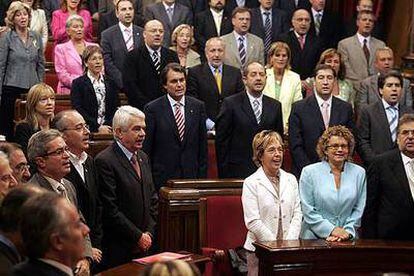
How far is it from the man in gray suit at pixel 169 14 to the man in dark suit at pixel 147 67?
1060mm

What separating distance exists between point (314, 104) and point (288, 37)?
191cm

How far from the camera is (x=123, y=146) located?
5582mm

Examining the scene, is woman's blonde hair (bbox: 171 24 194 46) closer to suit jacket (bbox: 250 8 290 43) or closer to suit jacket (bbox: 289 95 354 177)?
suit jacket (bbox: 250 8 290 43)

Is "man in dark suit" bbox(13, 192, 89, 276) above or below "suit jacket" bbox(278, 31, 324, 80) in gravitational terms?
below

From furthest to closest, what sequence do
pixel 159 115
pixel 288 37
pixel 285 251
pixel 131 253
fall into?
pixel 288 37 < pixel 159 115 < pixel 131 253 < pixel 285 251

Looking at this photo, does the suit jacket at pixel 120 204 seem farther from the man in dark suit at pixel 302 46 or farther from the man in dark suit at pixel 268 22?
the man in dark suit at pixel 268 22

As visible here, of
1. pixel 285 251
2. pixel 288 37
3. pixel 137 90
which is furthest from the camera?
pixel 288 37

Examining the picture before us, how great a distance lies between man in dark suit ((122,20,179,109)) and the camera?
7.85 meters

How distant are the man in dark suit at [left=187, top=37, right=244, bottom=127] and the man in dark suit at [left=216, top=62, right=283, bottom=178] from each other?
0.58 m

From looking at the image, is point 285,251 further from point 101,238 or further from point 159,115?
point 159,115

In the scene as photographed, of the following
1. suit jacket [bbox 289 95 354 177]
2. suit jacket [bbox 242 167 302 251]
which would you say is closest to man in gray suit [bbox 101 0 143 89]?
suit jacket [bbox 289 95 354 177]

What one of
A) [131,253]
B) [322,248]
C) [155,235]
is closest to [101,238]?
[131,253]

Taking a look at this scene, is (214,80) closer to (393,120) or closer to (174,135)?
(174,135)

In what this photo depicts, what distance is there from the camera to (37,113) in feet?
19.3
